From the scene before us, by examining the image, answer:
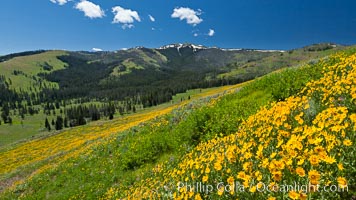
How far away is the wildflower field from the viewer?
4.22 m

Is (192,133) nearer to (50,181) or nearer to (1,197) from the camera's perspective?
(50,181)

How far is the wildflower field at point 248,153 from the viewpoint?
13.9ft

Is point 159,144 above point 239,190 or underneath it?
underneath

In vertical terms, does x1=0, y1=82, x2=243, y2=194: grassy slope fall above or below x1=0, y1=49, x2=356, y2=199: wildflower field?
below

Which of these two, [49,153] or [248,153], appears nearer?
[248,153]

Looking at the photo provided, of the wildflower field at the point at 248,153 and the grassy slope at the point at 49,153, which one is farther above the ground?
the wildflower field at the point at 248,153

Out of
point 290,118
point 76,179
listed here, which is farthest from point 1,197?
point 290,118

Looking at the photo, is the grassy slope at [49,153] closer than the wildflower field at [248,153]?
No

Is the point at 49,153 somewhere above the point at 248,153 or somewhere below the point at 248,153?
below

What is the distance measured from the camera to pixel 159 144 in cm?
1652

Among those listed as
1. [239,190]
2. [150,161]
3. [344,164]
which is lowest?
[150,161]

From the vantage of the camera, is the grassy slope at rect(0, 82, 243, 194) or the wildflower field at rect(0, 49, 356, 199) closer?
the wildflower field at rect(0, 49, 356, 199)

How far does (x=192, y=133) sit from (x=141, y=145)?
390cm

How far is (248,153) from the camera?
5344mm
